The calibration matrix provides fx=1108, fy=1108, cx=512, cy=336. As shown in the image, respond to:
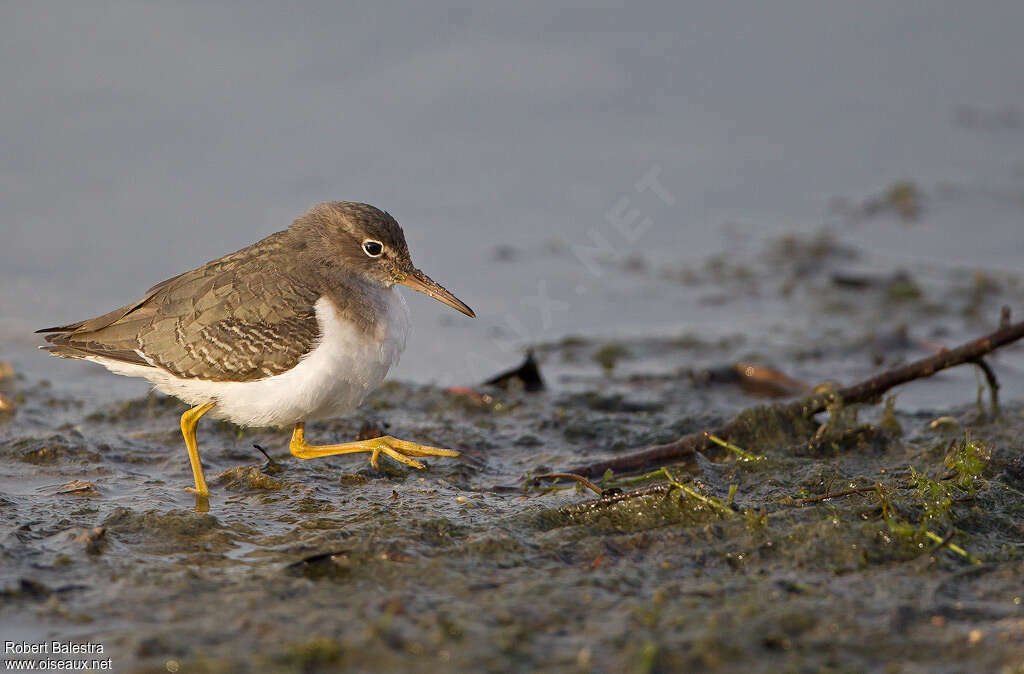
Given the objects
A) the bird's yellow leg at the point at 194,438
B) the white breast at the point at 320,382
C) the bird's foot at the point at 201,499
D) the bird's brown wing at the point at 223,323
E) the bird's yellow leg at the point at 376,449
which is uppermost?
the bird's brown wing at the point at 223,323

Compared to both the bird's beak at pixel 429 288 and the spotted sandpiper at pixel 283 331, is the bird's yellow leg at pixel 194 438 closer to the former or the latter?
the spotted sandpiper at pixel 283 331

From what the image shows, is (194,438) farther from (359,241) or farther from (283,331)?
(359,241)

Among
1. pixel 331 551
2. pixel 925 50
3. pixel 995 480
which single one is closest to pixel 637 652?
pixel 331 551

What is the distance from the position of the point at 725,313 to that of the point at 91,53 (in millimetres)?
7037

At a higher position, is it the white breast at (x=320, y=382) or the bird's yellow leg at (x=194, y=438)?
the white breast at (x=320, y=382)

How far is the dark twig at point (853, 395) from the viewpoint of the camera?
6.22 metres

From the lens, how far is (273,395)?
5.75 meters

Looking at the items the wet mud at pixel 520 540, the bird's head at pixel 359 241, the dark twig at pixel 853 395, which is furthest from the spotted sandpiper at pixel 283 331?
the dark twig at pixel 853 395

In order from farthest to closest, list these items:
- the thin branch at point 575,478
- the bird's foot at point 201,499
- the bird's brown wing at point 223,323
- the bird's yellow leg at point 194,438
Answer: the bird's yellow leg at point 194,438 < the bird's brown wing at point 223,323 < the bird's foot at point 201,499 < the thin branch at point 575,478

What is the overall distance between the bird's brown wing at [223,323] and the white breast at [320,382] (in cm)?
6

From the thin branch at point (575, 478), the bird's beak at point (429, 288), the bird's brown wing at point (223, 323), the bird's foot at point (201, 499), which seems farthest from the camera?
the bird's beak at point (429, 288)

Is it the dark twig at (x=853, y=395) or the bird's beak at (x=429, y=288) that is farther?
the bird's beak at (x=429, y=288)

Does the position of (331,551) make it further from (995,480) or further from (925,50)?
(925,50)

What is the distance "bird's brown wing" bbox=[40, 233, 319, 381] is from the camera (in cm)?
578
